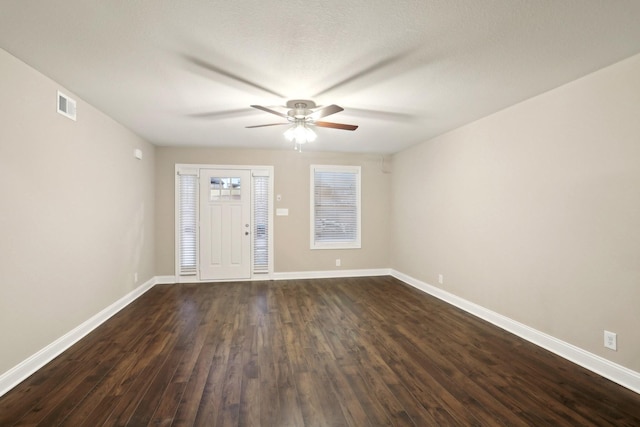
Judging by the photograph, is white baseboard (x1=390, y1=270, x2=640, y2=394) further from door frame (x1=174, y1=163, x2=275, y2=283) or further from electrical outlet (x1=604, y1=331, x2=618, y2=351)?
door frame (x1=174, y1=163, x2=275, y2=283)

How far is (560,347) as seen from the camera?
290 cm

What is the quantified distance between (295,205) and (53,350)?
4052 millimetres

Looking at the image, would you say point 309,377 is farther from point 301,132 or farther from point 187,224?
point 187,224

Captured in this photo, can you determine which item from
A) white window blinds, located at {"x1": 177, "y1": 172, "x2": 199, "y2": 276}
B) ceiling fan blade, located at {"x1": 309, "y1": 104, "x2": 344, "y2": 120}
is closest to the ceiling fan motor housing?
ceiling fan blade, located at {"x1": 309, "y1": 104, "x2": 344, "y2": 120}

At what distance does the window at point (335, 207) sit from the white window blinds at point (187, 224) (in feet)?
7.24

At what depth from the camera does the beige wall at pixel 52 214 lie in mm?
2344

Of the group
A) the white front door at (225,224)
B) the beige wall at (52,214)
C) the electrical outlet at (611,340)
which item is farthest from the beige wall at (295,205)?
the electrical outlet at (611,340)

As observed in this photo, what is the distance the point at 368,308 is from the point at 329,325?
2.74 feet

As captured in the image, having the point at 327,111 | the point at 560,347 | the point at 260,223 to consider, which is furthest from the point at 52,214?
the point at 560,347

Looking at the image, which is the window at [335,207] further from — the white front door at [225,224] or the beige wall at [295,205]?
the white front door at [225,224]

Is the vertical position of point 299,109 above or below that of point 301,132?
above

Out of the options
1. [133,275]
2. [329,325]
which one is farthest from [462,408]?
[133,275]

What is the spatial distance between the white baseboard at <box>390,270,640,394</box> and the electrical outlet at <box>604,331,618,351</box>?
122 mm

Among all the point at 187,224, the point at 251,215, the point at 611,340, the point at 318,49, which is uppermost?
the point at 318,49
